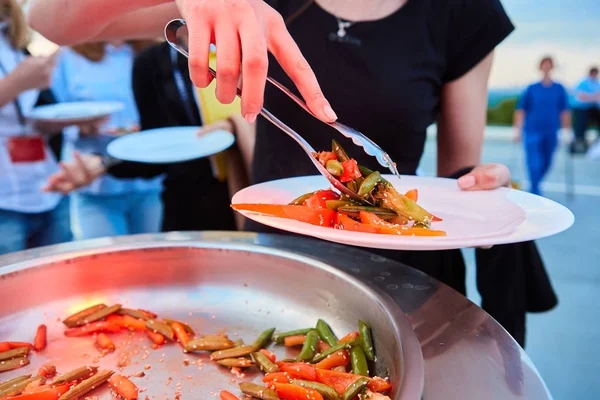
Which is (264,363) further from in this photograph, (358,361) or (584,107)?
(584,107)

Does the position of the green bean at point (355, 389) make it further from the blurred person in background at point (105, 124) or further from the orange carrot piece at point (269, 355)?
the blurred person in background at point (105, 124)

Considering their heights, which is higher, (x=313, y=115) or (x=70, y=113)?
(x=313, y=115)

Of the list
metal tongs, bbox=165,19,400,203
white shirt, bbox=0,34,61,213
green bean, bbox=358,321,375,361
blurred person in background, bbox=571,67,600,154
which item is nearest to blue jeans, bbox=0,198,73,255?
white shirt, bbox=0,34,61,213

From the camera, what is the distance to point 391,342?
2.56 feet

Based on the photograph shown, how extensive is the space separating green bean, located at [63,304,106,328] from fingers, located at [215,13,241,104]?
539 millimetres

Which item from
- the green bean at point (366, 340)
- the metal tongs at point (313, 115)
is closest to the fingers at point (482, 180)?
the metal tongs at point (313, 115)

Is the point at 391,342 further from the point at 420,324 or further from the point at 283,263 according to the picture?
the point at 283,263

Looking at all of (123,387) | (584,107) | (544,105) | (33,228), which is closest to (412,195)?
(123,387)

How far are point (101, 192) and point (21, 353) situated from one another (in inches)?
91.8

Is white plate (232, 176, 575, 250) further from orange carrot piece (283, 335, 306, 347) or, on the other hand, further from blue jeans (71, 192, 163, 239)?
blue jeans (71, 192, 163, 239)

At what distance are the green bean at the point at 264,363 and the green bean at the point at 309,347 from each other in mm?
50

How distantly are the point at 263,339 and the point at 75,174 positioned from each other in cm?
200

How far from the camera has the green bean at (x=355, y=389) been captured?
0.73 meters

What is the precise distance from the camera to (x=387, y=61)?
4.34 feet
